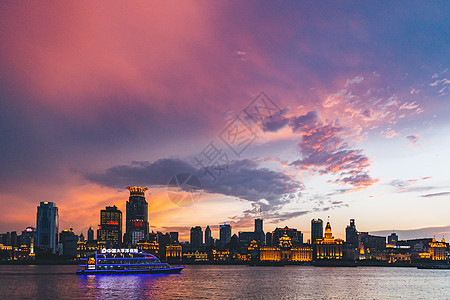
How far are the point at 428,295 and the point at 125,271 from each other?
A: 85.0m

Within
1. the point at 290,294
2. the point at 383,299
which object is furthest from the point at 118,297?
the point at 383,299

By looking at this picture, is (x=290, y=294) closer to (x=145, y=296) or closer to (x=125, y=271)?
(x=145, y=296)

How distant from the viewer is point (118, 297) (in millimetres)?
85500

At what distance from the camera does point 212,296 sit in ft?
292

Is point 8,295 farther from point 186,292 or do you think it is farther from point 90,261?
point 90,261

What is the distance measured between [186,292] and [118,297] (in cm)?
1555

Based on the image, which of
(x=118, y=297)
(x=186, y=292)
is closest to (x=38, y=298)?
(x=118, y=297)

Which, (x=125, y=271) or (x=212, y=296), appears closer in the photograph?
(x=212, y=296)

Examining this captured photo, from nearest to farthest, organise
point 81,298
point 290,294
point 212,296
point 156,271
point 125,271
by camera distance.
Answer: point 81,298, point 212,296, point 290,294, point 125,271, point 156,271

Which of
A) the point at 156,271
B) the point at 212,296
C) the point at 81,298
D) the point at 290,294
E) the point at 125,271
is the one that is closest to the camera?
the point at 81,298

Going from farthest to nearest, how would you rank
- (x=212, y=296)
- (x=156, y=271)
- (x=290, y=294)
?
1. (x=156, y=271)
2. (x=290, y=294)
3. (x=212, y=296)

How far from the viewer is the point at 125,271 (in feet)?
470

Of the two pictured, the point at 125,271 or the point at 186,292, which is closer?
the point at 186,292

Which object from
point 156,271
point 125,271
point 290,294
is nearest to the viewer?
point 290,294
